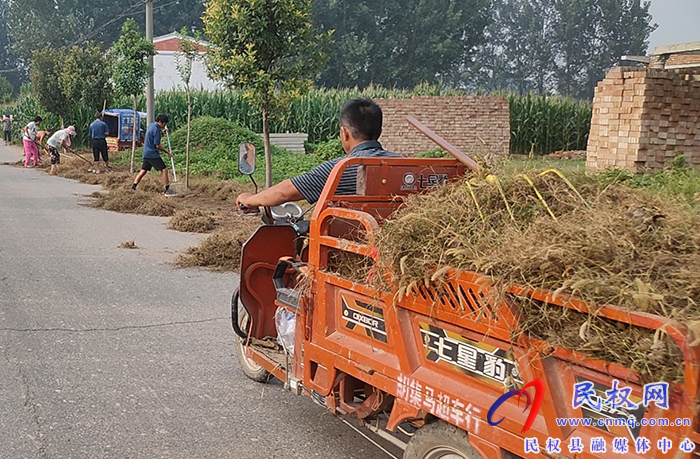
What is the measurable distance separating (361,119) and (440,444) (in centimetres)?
218

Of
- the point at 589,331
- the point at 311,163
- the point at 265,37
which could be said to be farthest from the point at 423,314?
the point at 311,163

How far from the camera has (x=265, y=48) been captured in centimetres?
1170

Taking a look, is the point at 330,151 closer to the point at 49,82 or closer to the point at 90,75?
the point at 90,75

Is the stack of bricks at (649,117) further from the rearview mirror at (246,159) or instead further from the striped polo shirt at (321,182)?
the striped polo shirt at (321,182)

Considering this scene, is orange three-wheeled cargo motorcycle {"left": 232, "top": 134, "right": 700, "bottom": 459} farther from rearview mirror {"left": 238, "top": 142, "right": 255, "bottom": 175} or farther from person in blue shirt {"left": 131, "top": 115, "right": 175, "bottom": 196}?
person in blue shirt {"left": 131, "top": 115, "right": 175, "bottom": 196}

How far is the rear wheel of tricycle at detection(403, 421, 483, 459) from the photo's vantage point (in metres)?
2.77

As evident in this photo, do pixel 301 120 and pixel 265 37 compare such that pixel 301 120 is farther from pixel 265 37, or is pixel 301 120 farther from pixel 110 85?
pixel 265 37

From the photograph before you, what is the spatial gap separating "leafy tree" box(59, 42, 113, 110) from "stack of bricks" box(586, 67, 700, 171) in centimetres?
1858

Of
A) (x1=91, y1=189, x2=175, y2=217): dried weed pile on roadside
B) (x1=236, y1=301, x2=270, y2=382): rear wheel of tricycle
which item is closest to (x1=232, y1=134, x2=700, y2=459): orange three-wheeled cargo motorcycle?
(x1=236, y1=301, x2=270, y2=382): rear wheel of tricycle

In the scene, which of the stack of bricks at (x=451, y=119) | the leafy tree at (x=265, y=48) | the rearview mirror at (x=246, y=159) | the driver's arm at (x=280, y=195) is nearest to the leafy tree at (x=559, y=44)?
the stack of bricks at (x=451, y=119)

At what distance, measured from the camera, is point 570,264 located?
93.6 inches

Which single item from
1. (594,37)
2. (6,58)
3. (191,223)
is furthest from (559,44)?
(6,58)

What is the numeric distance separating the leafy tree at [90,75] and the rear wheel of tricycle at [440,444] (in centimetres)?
2360

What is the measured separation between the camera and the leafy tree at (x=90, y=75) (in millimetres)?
24175
